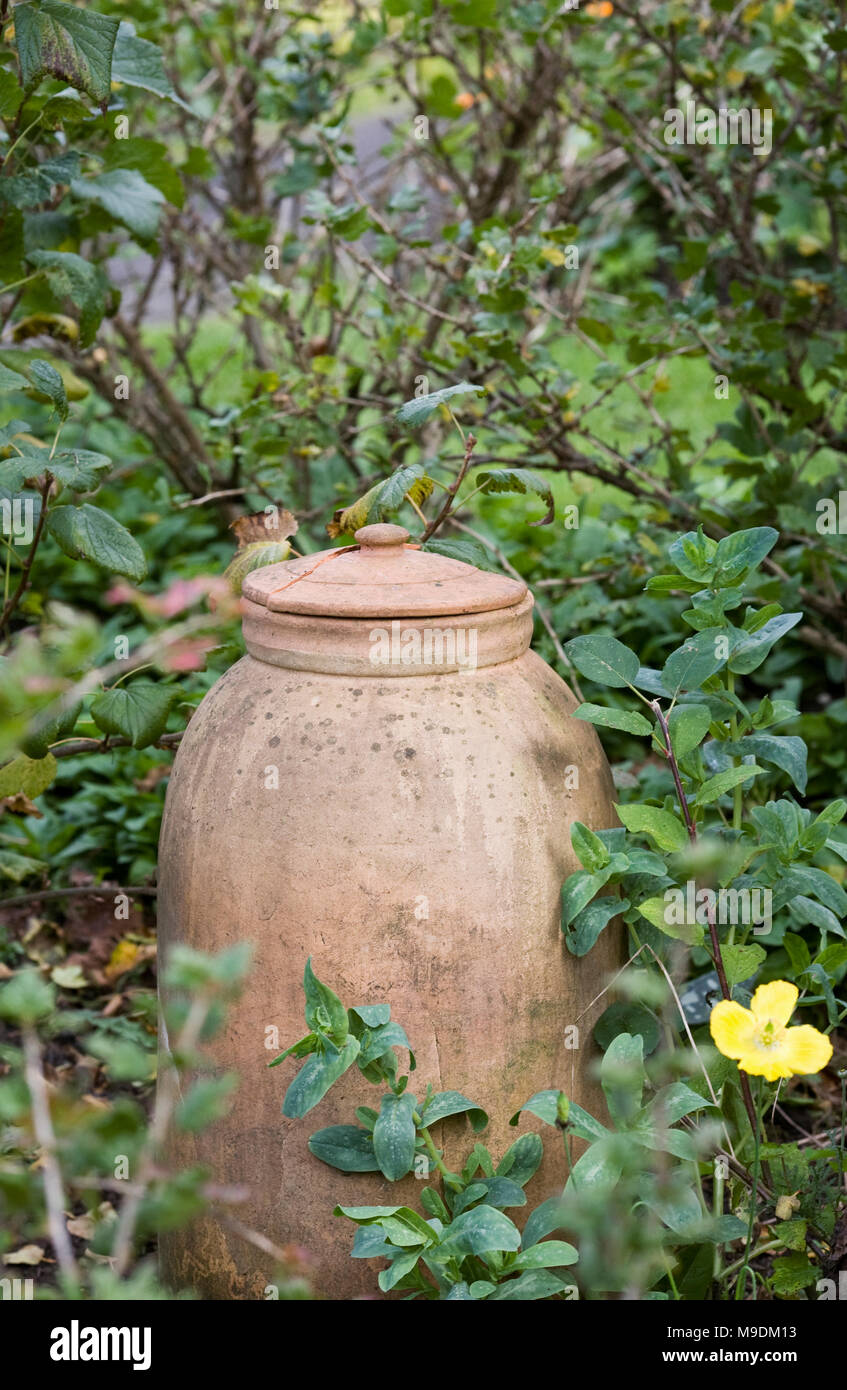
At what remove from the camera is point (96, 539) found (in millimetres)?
2006

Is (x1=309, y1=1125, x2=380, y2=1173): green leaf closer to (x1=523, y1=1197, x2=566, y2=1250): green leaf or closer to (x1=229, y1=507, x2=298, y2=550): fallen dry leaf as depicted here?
(x1=523, y1=1197, x2=566, y2=1250): green leaf

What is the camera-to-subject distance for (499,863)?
69.9 inches

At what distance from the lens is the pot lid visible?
72.0 inches

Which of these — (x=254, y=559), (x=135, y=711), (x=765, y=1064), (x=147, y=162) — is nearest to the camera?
(x=765, y=1064)

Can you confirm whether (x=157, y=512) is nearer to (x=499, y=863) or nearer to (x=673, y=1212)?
(x=499, y=863)

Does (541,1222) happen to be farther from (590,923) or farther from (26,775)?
(26,775)

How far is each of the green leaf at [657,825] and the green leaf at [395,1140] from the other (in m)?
0.45

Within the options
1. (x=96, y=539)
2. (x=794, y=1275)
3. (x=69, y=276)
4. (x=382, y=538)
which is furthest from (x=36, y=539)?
(x=794, y=1275)

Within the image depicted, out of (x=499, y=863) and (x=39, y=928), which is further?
(x=39, y=928)

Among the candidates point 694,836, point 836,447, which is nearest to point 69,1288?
point 694,836

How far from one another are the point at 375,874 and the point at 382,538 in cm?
50

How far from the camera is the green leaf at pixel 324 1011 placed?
162 cm

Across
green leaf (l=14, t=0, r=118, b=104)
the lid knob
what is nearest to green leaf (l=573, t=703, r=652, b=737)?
the lid knob
